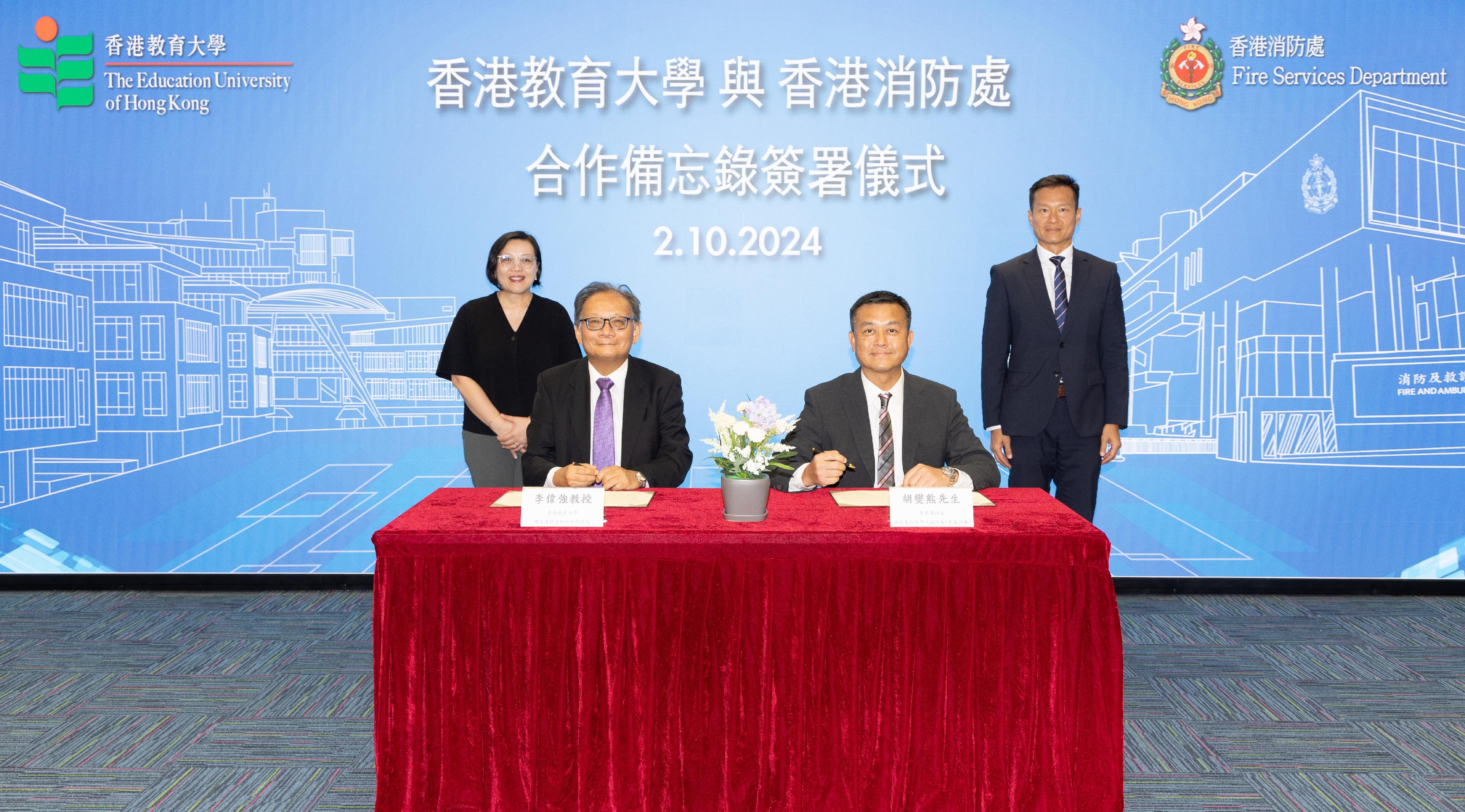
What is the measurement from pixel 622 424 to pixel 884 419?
0.84 metres

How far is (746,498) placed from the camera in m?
2.17

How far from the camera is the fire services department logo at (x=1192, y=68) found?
4.33 meters

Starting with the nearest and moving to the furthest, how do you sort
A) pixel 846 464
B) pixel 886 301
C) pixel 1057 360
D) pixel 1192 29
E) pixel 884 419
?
pixel 846 464 < pixel 886 301 < pixel 884 419 < pixel 1057 360 < pixel 1192 29

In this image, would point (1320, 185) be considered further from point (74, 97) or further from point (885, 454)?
point (74, 97)

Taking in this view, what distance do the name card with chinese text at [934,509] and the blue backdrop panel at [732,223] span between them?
92.4 inches

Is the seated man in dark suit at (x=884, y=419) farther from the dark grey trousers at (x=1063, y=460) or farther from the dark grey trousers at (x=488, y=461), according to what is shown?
the dark grey trousers at (x=488, y=461)

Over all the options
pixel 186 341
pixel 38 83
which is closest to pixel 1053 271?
pixel 186 341

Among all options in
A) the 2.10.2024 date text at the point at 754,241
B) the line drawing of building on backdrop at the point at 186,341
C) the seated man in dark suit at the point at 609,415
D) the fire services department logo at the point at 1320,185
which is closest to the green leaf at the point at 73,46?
the line drawing of building on backdrop at the point at 186,341

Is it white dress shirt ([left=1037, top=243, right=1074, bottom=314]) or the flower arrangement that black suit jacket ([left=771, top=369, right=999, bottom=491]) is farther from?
white dress shirt ([left=1037, top=243, right=1074, bottom=314])

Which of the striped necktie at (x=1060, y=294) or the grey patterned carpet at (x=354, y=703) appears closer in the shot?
the grey patterned carpet at (x=354, y=703)

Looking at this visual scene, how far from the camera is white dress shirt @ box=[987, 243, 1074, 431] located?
3.65 meters

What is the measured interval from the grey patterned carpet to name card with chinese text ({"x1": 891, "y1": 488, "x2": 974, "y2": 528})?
101cm

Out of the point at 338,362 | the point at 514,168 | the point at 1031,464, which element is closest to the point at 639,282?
the point at 514,168

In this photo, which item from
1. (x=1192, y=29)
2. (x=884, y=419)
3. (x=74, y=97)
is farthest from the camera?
(x=74, y=97)
